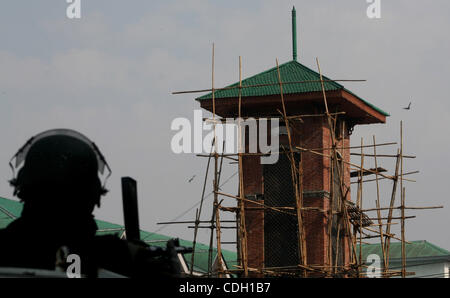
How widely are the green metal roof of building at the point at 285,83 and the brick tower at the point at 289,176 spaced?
0.04 metres

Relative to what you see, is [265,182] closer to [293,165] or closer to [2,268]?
[293,165]

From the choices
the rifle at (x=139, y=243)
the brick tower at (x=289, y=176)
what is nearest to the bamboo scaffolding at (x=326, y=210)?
the brick tower at (x=289, y=176)

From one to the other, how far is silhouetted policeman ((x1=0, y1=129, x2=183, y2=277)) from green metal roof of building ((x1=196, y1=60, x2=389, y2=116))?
24.1m

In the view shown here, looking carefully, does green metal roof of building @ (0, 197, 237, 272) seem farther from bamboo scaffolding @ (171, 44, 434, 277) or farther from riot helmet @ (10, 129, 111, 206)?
riot helmet @ (10, 129, 111, 206)

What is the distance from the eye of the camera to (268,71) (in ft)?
112

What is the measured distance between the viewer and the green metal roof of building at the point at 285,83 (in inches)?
1259

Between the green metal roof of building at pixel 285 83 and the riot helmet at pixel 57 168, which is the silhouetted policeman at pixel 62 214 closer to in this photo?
the riot helmet at pixel 57 168

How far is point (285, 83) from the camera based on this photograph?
100 ft

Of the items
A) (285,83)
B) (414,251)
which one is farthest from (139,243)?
(414,251)

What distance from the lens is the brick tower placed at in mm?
31734

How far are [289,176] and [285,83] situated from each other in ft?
13.1

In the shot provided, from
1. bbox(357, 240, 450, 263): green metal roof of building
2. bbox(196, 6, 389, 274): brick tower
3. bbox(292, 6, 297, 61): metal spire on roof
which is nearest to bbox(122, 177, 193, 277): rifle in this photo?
bbox(196, 6, 389, 274): brick tower
